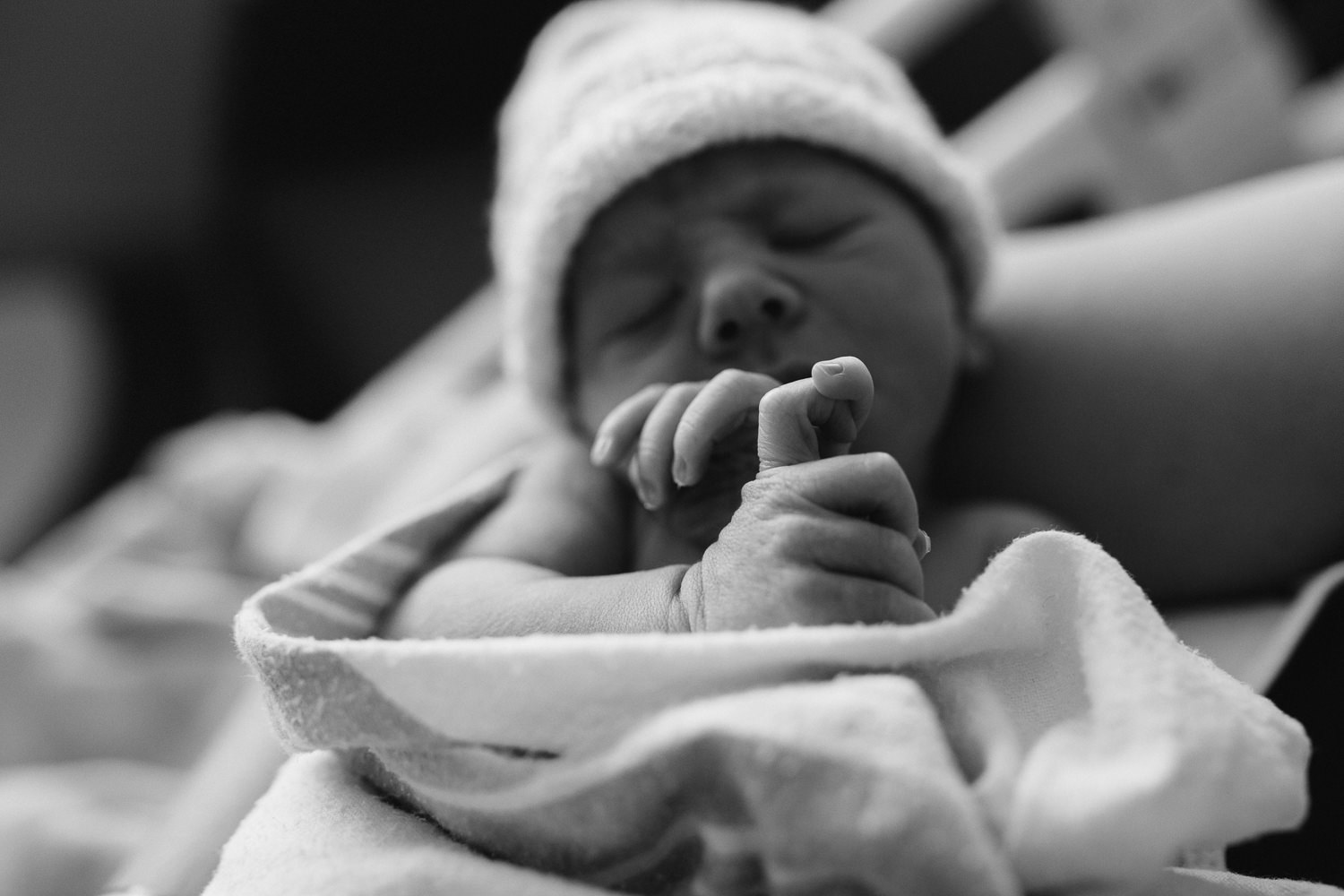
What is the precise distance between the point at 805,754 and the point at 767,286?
30 cm

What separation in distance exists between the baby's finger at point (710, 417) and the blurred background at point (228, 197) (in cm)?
153

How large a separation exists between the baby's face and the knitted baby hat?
0.02m

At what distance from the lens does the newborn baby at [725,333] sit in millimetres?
384

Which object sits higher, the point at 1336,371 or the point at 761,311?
the point at 761,311

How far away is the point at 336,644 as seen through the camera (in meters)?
0.40

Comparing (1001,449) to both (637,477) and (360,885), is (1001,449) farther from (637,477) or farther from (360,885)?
(360,885)

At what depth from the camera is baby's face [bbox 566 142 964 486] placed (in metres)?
0.55

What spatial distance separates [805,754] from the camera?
0.30 metres

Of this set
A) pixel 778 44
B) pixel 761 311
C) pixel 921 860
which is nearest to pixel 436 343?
pixel 778 44

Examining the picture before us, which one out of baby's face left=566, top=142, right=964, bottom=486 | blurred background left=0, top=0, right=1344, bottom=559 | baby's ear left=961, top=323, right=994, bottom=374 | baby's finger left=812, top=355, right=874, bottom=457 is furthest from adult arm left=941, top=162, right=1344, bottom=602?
blurred background left=0, top=0, right=1344, bottom=559

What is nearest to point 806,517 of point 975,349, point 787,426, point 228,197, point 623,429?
point 787,426

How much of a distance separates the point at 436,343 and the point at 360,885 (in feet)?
3.68

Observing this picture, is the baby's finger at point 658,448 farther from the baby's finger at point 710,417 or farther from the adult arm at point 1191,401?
the adult arm at point 1191,401

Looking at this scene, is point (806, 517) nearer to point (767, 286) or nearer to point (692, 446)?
point (692, 446)
